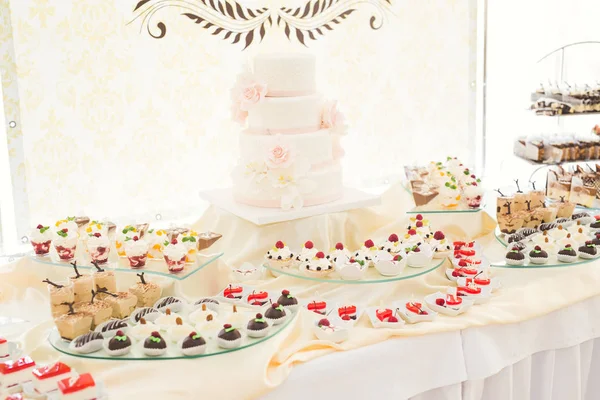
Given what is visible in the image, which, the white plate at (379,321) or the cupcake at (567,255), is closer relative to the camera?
the white plate at (379,321)

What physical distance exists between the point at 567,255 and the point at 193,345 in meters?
1.70

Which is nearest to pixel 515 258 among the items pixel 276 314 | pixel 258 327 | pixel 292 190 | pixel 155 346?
pixel 292 190

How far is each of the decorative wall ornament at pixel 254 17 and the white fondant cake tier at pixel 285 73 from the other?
4.42ft

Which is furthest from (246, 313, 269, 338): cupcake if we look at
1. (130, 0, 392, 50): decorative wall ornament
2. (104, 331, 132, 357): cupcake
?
(130, 0, 392, 50): decorative wall ornament

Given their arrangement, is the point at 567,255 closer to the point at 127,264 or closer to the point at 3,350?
the point at 127,264

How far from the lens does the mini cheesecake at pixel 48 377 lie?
2.14 m

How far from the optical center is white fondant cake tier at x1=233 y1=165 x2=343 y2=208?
318 centimetres

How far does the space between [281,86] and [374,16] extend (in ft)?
6.65

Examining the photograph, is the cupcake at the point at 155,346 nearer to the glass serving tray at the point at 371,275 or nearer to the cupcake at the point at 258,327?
the cupcake at the point at 258,327

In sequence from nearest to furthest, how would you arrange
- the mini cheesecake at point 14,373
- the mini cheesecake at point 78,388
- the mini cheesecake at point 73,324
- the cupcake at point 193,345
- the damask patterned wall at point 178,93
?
the mini cheesecake at point 78,388
the mini cheesecake at point 14,373
the cupcake at point 193,345
the mini cheesecake at point 73,324
the damask patterned wall at point 178,93

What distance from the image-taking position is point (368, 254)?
9.53 feet

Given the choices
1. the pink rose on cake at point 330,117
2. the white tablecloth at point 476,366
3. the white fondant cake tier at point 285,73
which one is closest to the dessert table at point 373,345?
the white tablecloth at point 476,366

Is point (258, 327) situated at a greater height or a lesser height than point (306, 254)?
lesser

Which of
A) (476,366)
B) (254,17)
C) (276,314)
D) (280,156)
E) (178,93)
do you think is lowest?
(476,366)
